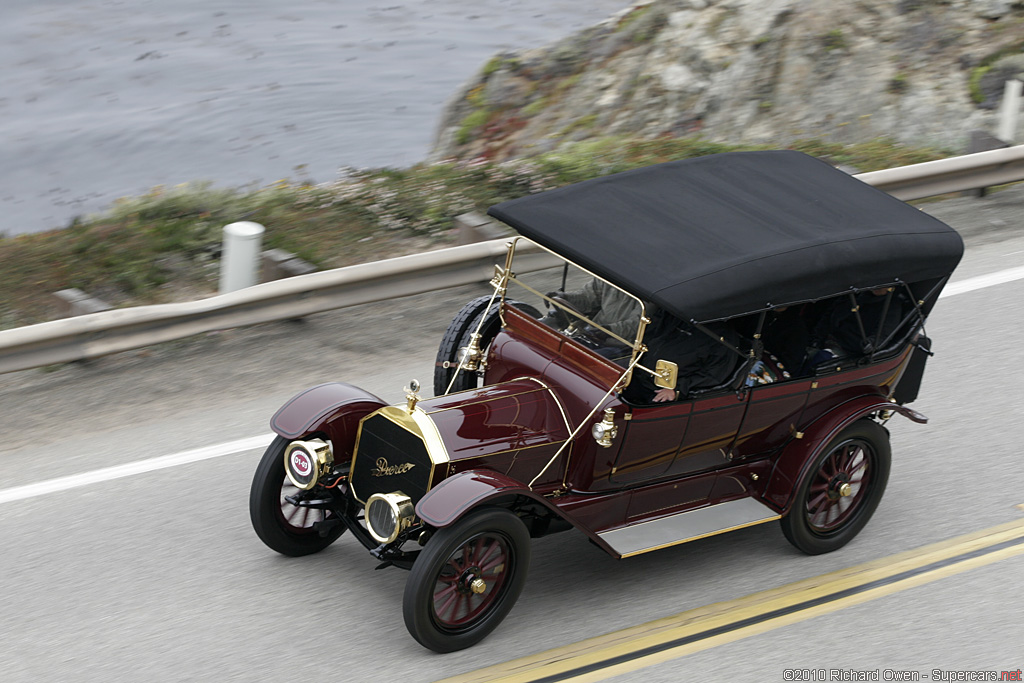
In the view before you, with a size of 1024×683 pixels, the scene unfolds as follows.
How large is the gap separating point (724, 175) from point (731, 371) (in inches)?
48.4

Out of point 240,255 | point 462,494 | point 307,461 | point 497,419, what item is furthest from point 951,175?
point 307,461

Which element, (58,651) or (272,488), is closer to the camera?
(58,651)

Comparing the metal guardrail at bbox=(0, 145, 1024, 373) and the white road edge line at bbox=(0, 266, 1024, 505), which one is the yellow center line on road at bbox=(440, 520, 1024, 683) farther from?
the white road edge line at bbox=(0, 266, 1024, 505)

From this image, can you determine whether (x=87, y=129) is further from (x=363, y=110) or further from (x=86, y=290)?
(x=86, y=290)

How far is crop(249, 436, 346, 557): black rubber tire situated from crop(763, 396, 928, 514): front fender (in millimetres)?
2302

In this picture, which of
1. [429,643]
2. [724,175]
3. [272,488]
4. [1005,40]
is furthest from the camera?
[1005,40]

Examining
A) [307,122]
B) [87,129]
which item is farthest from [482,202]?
[87,129]

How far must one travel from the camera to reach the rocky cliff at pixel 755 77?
44.7 feet

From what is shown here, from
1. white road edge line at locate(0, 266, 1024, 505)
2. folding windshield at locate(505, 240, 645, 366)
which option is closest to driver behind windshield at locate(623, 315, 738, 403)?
folding windshield at locate(505, 240, 645, 366)

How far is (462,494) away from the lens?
498 cm

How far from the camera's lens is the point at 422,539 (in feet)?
17.4

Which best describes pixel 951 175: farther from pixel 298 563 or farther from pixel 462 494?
pixel 298 563

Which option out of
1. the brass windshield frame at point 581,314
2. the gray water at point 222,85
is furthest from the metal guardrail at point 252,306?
the gray water at point 222,85

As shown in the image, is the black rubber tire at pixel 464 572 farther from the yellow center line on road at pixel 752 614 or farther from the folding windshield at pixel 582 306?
the folding windshield at pixel 582 306
